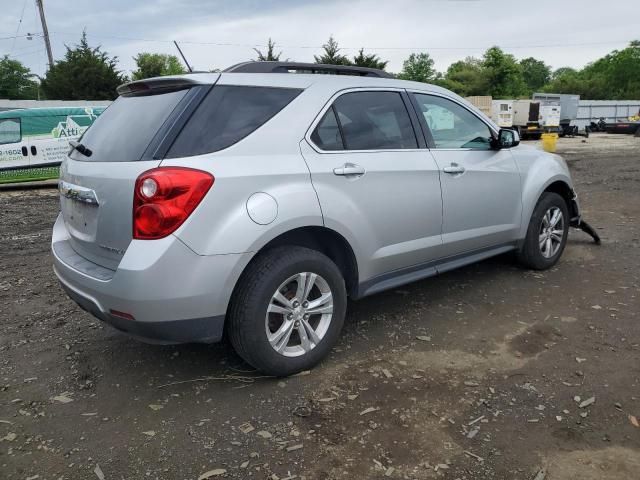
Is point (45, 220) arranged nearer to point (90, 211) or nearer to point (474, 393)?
point (90, 211)

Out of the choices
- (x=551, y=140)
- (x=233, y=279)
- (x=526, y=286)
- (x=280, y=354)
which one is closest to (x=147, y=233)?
(x=233, y=279)

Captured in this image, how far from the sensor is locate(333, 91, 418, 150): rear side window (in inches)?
133

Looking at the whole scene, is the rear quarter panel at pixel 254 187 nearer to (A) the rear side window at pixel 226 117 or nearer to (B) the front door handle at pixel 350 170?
(A) the rear side window at pixel 226 117

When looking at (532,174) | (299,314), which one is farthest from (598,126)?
(299,314)

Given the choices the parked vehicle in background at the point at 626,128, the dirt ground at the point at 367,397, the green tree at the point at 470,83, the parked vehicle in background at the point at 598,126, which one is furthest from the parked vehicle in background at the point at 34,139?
the green tree at the point at 470,83

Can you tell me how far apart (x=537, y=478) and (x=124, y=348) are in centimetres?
269

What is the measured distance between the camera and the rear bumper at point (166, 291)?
2602 mm

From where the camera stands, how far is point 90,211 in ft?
9.73

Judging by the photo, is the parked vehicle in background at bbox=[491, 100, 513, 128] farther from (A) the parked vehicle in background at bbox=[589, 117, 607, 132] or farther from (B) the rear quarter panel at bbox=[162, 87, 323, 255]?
(B) the rear quarter panel at bbox=[162, 87, 323, 255]

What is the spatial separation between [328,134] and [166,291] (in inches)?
54.3

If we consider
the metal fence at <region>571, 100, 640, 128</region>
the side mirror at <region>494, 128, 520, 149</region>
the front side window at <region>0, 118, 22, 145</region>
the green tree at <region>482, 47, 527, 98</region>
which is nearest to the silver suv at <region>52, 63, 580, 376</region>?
the side mirror at <region>494, 128, 520, 149</region>

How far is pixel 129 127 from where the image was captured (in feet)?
10.0

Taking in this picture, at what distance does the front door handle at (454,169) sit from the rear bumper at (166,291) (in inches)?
70.7

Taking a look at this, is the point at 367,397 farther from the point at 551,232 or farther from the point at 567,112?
the point at 567,112
